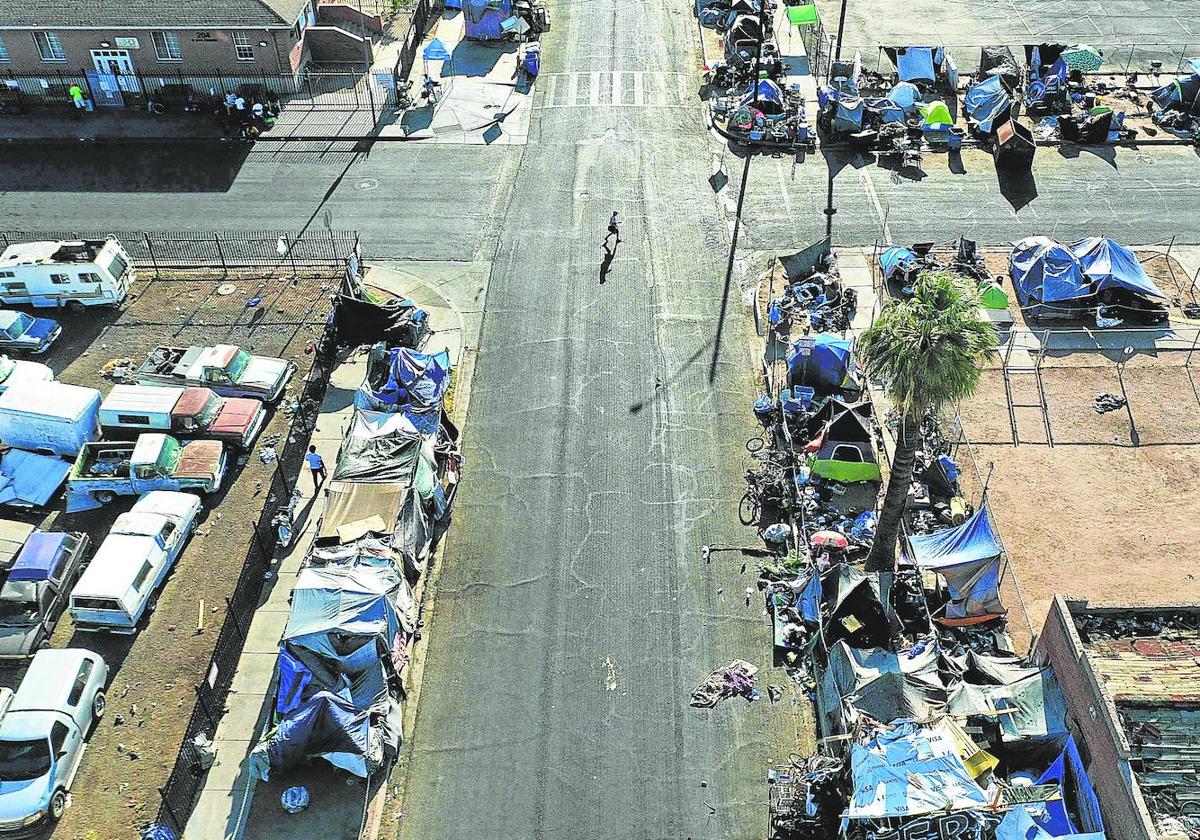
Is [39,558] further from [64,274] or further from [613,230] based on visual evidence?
[613,230]

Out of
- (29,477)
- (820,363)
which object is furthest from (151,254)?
(820,363)

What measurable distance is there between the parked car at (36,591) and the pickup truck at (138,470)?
268 cm

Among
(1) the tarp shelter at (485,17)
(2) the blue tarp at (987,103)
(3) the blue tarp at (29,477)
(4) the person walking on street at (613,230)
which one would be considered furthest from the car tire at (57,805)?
(1) the tarp shelter at (485,17)

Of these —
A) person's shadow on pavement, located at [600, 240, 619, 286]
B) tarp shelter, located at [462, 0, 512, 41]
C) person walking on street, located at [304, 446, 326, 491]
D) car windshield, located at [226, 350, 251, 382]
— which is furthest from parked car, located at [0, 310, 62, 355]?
tarp shelter, located at [462, 0, 512, 41]

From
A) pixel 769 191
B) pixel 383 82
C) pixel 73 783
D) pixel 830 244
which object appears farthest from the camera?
pixel 383 82

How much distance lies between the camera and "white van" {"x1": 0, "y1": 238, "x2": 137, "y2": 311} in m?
41.6

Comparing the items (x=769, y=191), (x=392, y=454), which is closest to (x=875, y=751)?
(x=392, y=454)

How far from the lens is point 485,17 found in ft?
205

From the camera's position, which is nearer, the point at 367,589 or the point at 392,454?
the point at 367,589

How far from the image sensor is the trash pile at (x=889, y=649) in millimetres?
23859

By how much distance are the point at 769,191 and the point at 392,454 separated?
2594 centimetres

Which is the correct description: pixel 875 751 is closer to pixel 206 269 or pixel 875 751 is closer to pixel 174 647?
pixel 174 647

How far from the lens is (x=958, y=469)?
35.5 m

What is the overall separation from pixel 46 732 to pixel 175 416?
12351 millimetres
